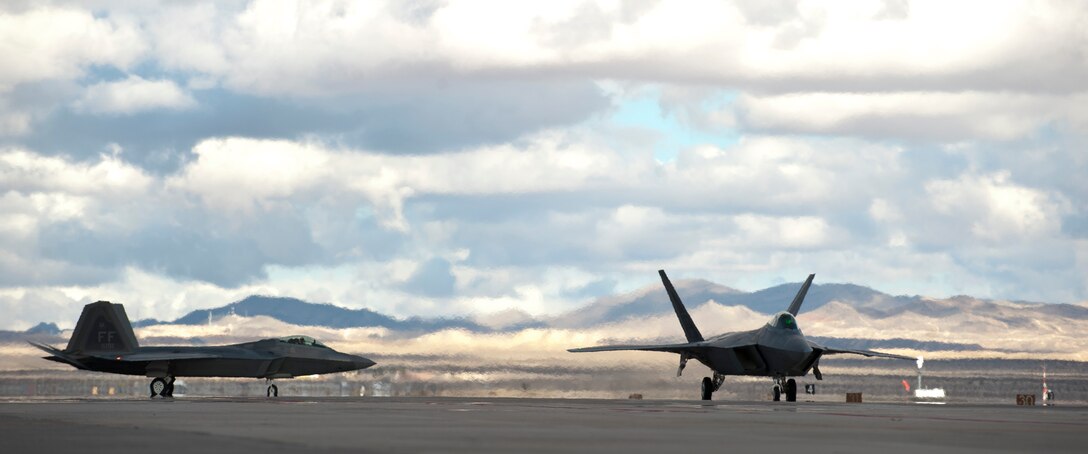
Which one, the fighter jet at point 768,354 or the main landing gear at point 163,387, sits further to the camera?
the main landing gear at point 163,387

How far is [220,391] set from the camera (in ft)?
364

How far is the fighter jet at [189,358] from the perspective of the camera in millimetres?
73250

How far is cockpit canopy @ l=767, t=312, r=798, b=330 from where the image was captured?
61844 millimetres

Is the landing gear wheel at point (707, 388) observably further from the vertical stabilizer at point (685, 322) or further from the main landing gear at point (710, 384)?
the vertical stabilizer at point (685, 322)

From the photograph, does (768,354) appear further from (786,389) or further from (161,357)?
(161,357)

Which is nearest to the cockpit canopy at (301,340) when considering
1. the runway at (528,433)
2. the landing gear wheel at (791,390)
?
the landing gear wheel at (791,390)

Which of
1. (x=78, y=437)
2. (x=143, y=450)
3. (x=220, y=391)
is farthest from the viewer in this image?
(x=220, y=391)

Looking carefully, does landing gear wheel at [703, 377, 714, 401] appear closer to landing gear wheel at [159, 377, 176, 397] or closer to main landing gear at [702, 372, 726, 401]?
main landing gear at [702, 372, 726, 401]

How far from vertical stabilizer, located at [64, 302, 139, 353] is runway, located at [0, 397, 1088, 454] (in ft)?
126

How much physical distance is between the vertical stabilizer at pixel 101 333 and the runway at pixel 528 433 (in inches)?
1508

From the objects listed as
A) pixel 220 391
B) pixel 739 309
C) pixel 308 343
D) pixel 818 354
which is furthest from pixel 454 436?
pixel 739 309

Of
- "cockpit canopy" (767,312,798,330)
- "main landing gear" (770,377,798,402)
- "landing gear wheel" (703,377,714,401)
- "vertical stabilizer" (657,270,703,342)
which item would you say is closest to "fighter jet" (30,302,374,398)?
"vertical stabilizer" (657,270,703,342)

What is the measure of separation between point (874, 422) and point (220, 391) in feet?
272

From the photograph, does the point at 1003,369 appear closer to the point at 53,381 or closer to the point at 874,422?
the point at 53,381
